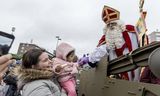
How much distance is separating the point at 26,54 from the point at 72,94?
134 centimetres

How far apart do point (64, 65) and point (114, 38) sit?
110cm

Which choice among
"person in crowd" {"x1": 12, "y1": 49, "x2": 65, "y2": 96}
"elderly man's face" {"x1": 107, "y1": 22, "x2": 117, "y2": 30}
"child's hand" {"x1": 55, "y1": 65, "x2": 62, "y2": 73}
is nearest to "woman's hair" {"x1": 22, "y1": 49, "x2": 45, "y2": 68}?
"person in crowd" {"x1": 12, "y1": 49, "x2": 65, "y2": 96}

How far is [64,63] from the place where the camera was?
4.87 m

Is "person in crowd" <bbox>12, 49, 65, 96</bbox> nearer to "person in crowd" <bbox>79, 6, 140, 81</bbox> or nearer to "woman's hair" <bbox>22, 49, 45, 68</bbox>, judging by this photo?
"woman's hair" <bbox>22, 49, 45, 68</bbox>

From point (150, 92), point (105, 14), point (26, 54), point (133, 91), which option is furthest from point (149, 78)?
point (105, 14)

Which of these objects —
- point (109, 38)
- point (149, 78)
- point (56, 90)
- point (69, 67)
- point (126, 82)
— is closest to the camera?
point (56, 90)

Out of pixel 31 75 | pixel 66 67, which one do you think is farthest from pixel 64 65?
pixel 31 75

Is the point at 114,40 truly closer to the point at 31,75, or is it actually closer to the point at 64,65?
the point at 64,65

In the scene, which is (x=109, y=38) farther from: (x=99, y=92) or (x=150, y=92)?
(x=150, y=92)

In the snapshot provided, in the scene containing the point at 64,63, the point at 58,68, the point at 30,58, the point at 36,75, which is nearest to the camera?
the point at 36,75

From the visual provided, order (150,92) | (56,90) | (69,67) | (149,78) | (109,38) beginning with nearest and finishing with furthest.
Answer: (150,92)
(56,90)
(149,78)
(69,67)
(109,38)

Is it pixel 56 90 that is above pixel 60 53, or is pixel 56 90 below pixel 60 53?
below

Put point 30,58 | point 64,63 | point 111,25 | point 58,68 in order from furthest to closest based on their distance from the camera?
point 111,25
point 64,63
point 58,68
point 30,58

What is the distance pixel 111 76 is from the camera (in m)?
4.86
